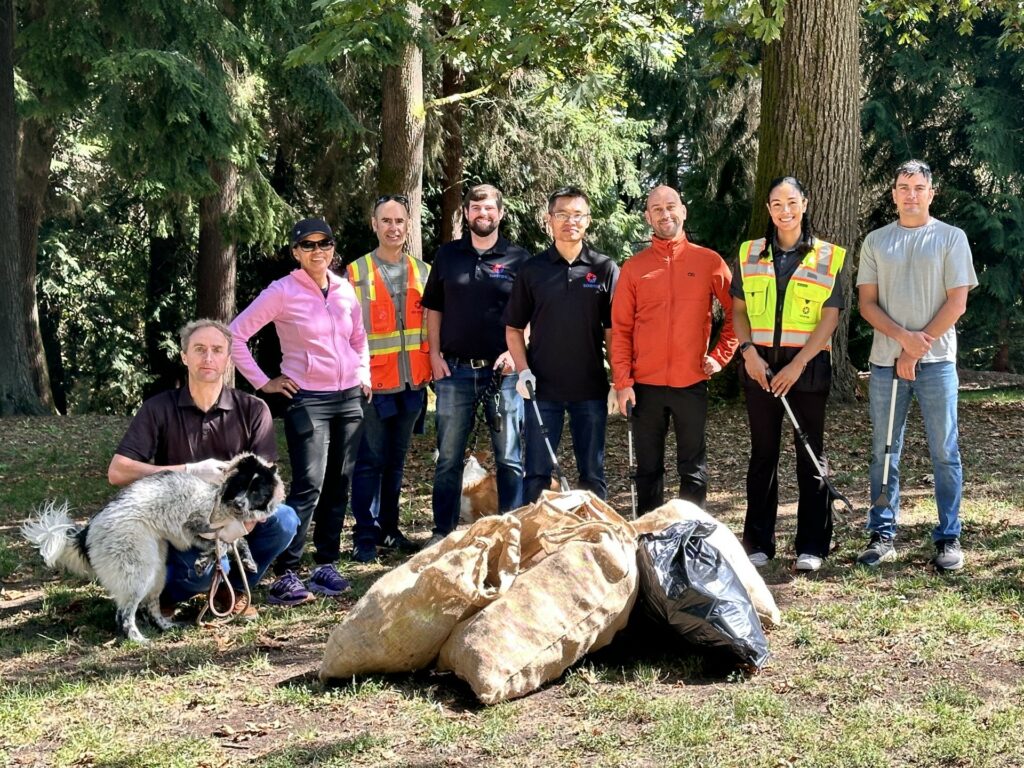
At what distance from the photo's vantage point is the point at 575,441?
568 centimetres

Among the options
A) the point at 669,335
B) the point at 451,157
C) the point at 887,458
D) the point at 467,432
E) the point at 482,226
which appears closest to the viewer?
the point at 669,335

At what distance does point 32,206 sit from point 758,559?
47.3ft

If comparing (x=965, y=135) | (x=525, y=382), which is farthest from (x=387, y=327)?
(x=965, y=135)

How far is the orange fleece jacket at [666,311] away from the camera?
5402 mm

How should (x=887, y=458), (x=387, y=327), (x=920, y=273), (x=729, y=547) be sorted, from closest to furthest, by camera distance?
(x=729, y=547), (x=920, y=273), (x=887, y=458), (x=387, y=327)

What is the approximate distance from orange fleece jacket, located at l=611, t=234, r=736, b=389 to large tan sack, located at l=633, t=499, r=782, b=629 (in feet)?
2.75

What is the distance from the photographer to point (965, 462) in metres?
8.54

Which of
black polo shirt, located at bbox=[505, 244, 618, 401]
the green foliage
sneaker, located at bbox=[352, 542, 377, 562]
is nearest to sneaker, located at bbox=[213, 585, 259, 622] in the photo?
sneaker, located at bbox=[352, 542, 377, 562]

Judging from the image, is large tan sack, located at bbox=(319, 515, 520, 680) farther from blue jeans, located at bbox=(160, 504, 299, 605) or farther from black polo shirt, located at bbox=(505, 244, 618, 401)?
black polo shirt, located at bbox=(505, 244, 618, 401)

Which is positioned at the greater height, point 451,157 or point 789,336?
point 451,157

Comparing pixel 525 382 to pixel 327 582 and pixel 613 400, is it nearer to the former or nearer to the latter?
pixel 613 400

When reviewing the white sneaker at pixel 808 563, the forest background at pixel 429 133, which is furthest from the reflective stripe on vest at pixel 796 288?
the white sneaker at pixel 808 563

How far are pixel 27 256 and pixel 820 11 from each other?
1254 cm

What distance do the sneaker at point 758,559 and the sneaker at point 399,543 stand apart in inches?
73.4
